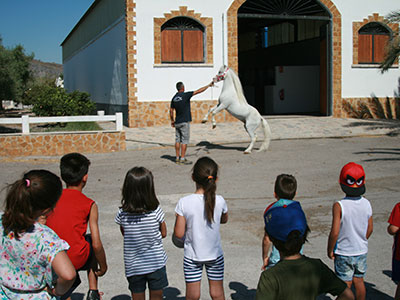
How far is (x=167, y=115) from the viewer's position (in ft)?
62.1

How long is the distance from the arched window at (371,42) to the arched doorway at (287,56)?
60.0 inches

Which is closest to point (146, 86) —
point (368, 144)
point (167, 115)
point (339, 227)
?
point (167, 115)

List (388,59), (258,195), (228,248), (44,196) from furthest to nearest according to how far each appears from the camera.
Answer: (388,59), (258,195), (228,248), (44,196)

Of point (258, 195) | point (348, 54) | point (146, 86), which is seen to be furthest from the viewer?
point (348, 54)

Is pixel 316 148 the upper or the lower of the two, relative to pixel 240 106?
lower

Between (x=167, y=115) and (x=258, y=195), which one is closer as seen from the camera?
(x=258, y=195)

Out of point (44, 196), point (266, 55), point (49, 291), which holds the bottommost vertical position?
point (49, 291)

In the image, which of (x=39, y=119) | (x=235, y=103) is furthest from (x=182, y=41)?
(x=39, y=119)

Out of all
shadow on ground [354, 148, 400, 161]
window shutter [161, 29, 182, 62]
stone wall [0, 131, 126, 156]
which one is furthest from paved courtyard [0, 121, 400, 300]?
window shutter [161, 29, 182, 62]

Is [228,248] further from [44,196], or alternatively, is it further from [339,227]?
[44,196]

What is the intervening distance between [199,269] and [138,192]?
78cm

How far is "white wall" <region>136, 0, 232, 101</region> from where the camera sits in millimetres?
18469

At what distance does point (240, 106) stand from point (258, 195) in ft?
14.5

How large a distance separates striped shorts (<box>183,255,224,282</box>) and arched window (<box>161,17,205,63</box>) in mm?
15878
